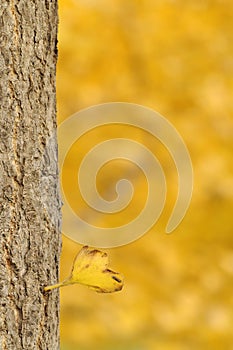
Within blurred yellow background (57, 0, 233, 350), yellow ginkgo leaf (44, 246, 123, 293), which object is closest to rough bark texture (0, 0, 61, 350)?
yellow ginkgo leaf (44, 246, 123, 293)

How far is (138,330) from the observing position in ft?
14.8

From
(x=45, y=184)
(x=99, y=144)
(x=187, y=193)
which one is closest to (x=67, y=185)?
(x=99, y=144)

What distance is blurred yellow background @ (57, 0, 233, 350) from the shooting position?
4.01m

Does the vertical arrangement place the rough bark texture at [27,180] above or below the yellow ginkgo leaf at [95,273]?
above

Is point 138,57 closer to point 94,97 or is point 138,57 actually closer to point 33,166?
point 94,97

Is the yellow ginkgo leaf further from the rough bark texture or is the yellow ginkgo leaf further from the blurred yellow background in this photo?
the blurred yellow background

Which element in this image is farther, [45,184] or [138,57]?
A: [138,57]

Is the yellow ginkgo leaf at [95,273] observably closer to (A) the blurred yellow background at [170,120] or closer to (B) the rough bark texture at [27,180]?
(B) the rough bark texture at [27,180]

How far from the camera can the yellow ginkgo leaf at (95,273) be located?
130cm

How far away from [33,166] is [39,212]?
8 centimetres

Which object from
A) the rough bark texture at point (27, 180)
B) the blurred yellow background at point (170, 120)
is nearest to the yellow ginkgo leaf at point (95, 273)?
the rough bark texture at point (27, 180)

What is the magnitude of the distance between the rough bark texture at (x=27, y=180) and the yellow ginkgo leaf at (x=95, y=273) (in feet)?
0.24

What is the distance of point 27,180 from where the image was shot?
4.38ft

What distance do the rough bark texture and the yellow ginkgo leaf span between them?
0.07m
